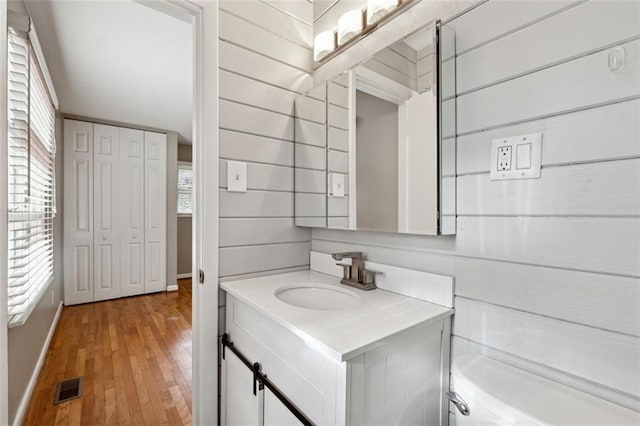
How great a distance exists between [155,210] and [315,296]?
12.0 ft

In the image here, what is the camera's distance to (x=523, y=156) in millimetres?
830

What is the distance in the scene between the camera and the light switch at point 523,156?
2.68 feet

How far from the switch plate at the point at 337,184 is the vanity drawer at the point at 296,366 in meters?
0.63

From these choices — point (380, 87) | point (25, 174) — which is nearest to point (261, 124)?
point (380, 87)

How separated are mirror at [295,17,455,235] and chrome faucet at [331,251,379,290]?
0.13 metres

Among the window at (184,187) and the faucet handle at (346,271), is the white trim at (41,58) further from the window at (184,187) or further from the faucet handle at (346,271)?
the window at (184,187)

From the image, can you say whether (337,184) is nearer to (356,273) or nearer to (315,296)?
(356,273)

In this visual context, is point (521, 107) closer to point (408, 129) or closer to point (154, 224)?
point (408, 129)

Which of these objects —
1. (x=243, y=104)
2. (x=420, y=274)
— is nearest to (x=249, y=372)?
(x=420, y=274)

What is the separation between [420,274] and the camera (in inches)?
42.3

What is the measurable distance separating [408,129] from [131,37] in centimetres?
210

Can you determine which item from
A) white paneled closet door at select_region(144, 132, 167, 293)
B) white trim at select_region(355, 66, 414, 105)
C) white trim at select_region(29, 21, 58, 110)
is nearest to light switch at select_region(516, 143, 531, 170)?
white trim at select_region(355, 66, 414, 105)

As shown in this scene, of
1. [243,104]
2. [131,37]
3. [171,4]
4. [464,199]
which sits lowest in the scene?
[464,199]

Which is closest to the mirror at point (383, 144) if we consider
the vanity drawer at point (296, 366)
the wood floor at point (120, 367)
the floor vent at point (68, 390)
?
the vanity drawer at point (296, 366)
